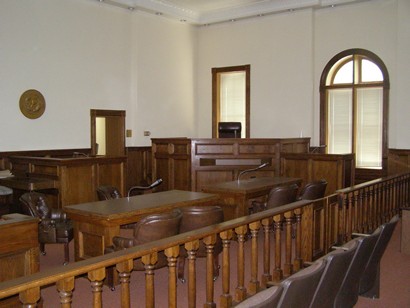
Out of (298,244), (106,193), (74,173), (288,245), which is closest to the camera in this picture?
(288,245)

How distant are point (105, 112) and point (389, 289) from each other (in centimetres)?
648

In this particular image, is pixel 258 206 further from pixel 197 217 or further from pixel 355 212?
pixel 197 217

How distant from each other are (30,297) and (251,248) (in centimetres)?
195

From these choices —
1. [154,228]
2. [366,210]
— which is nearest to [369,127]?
[366,210]

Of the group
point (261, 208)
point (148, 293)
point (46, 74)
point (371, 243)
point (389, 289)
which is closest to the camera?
point (148, 293)

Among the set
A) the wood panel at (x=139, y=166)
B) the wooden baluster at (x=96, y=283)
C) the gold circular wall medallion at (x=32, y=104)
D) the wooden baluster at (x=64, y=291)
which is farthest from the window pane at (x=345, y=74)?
the wooden baluster at (x=64, y=291)

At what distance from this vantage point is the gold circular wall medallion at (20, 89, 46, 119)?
788 cm

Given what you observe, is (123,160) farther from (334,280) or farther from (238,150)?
(334,280)

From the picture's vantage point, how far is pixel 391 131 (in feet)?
29.7

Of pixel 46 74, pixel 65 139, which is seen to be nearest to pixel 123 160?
pixel 65 139

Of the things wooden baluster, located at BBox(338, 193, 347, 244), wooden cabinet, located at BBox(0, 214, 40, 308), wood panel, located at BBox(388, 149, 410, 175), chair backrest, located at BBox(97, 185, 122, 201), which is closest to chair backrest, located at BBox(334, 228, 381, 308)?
wooden baluster, located at BBox(338, 193, 347, 244)

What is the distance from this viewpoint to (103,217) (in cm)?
409

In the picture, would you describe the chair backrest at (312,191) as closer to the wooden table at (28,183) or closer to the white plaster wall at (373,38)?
the wooden table at (28,183)

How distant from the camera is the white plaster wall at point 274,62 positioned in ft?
32.3
